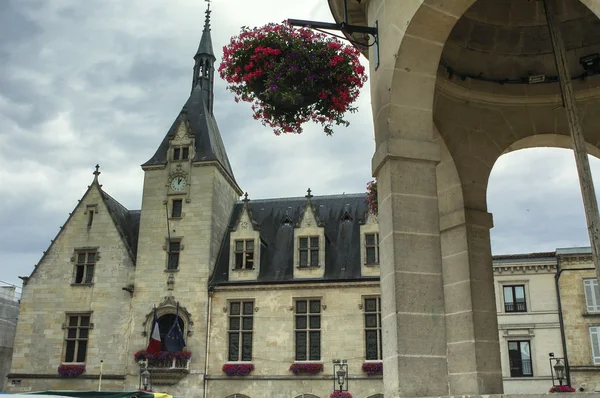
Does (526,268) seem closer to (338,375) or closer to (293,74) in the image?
(338,375)

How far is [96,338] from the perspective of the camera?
2830 centimetres

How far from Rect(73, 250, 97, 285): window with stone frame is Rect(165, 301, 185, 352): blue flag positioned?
5.59 meters

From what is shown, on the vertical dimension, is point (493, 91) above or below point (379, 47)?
above

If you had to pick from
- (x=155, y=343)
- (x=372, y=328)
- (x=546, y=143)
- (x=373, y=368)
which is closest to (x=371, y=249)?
(x=372, y=328)

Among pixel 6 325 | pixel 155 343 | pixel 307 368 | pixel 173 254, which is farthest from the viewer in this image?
pixel 6 325

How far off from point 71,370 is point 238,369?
7419mm

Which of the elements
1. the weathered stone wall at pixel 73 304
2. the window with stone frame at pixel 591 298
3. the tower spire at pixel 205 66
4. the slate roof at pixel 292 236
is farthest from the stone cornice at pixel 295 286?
the tower spire at pixel 205 66

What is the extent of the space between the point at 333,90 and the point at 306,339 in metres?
21.3

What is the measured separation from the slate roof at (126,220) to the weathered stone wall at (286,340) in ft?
19.6

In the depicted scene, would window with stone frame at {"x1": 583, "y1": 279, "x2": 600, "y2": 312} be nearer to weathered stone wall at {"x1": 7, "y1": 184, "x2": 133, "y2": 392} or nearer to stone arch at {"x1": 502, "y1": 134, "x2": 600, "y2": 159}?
weathered stone wall at {"x1": 7, "y1": 184, "x2": 133, "y2": 392}

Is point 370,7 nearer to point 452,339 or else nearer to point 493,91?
point 493,91

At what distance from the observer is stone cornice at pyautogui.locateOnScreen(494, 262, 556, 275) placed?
101ft

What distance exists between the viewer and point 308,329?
87.9ft

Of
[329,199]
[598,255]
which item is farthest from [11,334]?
[598,255]
